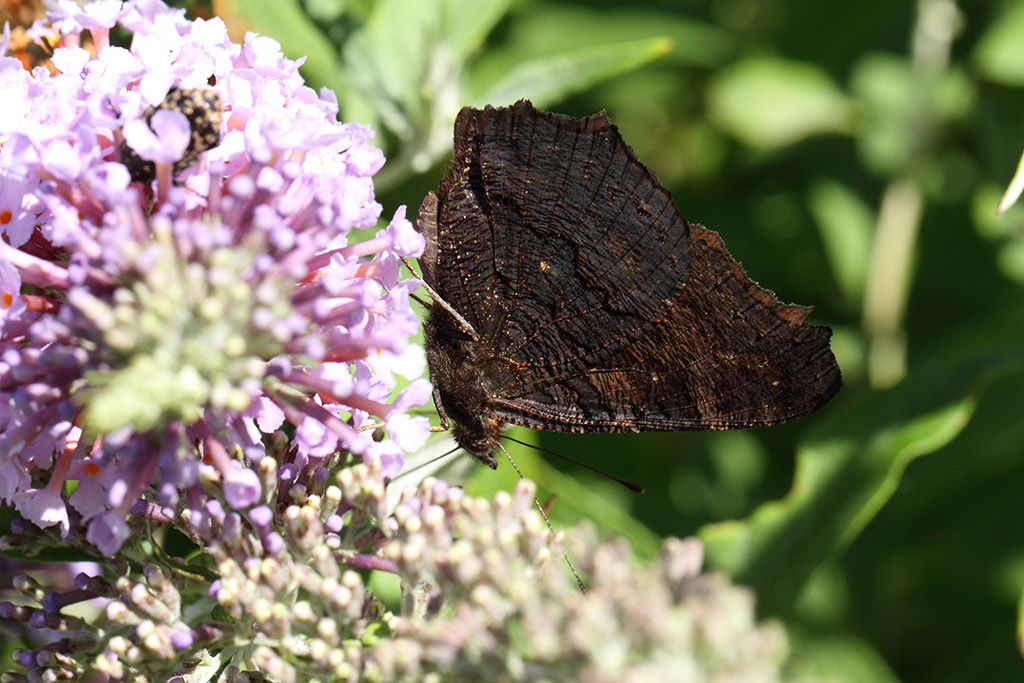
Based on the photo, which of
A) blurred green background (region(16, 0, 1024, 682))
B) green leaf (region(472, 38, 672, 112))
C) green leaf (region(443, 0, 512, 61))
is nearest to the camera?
blurred green background (region(16, 0, 1024, 682))

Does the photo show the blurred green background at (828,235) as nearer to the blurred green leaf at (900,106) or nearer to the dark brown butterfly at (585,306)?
the blurred green leaf at (900,106)

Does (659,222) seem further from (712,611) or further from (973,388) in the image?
(712,611)

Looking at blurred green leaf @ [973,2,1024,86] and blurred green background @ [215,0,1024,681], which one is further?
blurred green leaf @ [973,2,1024,86]

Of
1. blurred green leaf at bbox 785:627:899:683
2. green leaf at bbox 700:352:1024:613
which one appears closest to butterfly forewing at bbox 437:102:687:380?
green leaf at bbox 700:352:1024:613

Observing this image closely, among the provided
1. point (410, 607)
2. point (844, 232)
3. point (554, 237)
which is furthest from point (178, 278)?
point (844, 232)

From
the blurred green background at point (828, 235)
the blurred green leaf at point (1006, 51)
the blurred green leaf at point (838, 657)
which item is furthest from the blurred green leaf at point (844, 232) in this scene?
the blurred green leaf at point (838, 657)

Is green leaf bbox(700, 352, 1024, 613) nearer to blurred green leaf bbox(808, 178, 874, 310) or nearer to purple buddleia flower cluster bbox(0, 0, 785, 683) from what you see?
purple buddleia flower cluster bbox(0, 0, 785, 683)
